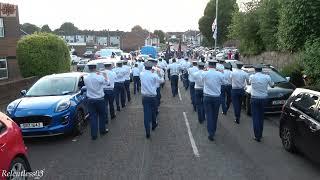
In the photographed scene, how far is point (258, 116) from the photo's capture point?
1054cm

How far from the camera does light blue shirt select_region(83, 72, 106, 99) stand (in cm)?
1099

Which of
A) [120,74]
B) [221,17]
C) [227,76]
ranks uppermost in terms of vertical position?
[221,17]

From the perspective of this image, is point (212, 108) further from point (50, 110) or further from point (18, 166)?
point (18, 166)

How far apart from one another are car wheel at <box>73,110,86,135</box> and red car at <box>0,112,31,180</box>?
4.23 meters

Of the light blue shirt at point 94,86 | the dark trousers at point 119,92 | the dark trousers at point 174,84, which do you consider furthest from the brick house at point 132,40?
the light blue shirt at point 94,86

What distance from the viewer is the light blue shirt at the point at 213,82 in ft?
35.4

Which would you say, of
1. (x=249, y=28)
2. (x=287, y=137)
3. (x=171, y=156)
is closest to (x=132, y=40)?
(x=249, y=28)

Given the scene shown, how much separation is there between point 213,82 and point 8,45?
2535 centimetres

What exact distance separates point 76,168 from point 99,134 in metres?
3.33

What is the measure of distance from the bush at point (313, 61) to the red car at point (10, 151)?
33.4 feet

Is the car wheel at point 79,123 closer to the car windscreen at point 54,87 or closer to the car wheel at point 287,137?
the car windscreen at point 54,87

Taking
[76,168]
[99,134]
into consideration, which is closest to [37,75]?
[99,134]

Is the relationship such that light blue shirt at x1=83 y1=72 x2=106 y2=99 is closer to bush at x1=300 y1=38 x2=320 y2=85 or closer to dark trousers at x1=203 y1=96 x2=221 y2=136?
dark trousers at x1=203 y1=96 x2=221 y2=136

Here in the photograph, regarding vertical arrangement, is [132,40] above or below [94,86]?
above
